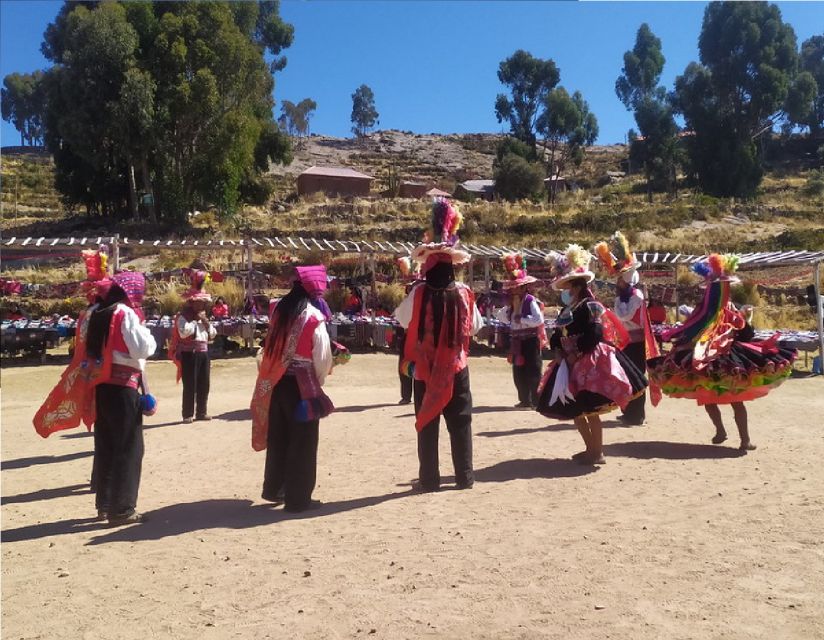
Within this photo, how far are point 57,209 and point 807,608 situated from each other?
4703cm

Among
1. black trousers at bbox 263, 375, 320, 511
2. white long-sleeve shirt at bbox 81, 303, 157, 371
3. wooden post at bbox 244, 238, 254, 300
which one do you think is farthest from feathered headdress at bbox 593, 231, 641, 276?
wooden post at bbox 244, 238, 254, 300

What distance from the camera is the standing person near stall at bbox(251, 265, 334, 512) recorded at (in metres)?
5.60

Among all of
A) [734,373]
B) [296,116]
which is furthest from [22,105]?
[734,373]

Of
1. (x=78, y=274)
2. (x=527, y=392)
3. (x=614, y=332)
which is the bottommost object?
(x=527, y=392)

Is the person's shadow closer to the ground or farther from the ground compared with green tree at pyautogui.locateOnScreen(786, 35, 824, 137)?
closer to the ground

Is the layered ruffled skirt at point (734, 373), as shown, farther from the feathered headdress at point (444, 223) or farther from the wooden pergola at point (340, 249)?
the wooden pergola at point (340, 249)

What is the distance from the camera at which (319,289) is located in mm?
5684

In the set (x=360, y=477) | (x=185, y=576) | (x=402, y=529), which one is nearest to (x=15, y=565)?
(x=185, y=576)

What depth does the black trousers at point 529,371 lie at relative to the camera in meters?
9.95

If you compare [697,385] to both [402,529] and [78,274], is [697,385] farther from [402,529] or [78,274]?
[78,274]

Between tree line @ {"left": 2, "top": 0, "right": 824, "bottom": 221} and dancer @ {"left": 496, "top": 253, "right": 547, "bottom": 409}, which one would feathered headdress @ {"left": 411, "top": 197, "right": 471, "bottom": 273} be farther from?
Result: tree line @ {"left": 2, "top": 0, "right": 824, "bottom": 221}

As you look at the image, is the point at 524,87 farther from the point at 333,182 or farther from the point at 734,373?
the point at 734,373

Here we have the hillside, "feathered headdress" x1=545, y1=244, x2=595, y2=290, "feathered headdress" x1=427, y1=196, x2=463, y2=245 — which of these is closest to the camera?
"feathered headdress" x1=427, y1=196, x2=463, y2=245

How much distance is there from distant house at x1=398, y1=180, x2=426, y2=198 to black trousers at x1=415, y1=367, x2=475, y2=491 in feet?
155
